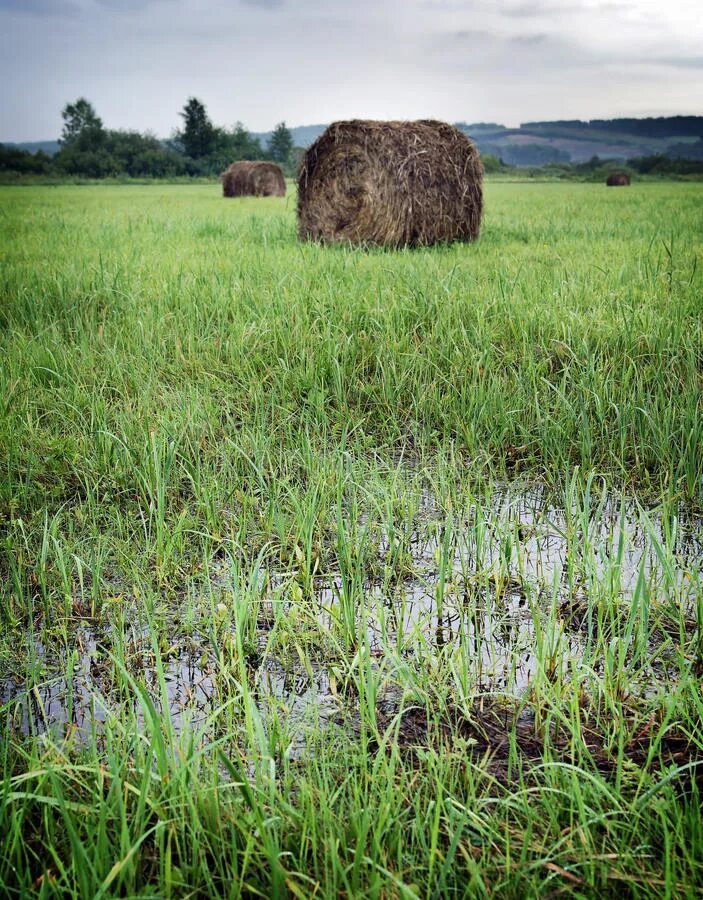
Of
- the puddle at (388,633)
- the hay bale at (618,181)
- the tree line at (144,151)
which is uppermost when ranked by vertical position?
the tree line at (144,151)

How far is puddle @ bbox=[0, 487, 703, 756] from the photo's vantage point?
189 centimetres

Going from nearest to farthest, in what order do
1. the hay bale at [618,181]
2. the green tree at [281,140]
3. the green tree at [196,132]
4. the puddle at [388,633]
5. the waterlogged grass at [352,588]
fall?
the waterlogged grass at [352,588]
the puddle at [388,633]
the hay bale at [618,181]
the green tree at [196,132]
the green tree at [281,140]

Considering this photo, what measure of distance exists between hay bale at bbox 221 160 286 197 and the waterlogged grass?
68.4ft

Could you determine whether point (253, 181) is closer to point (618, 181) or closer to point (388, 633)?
point (618, 181)

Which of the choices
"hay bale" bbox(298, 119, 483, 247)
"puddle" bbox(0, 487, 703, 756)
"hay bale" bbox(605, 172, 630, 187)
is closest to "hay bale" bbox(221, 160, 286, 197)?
"hay bale" bbox(605, 172, 630, 187)

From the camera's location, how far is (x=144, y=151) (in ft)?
212

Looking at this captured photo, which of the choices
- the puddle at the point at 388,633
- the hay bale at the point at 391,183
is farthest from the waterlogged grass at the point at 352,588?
the hay bale at the point at 391,183

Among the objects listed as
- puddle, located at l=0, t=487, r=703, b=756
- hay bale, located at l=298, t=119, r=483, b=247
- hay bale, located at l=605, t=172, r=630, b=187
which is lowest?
puddle, located at l=0, t=487, r=703, b=756

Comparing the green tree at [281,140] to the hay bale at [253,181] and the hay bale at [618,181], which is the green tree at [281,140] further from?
the hay bale at [253,181]

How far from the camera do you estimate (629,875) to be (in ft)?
4.35

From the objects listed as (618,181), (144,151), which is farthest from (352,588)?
(144,151)

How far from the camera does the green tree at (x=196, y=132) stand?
7975 cm

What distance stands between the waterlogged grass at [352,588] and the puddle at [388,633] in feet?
0.05

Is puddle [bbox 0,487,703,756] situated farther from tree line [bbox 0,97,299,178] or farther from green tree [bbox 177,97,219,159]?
green tree [bbox 177,97,219,159]
